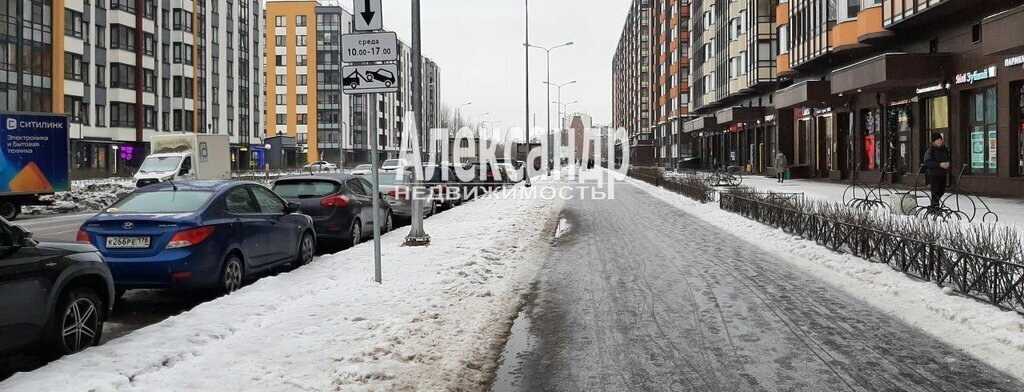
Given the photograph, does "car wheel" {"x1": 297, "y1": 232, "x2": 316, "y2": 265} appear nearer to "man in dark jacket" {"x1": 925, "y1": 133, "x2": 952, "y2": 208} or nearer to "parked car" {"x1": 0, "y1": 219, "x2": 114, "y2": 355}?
"parked car" {"x1": 0, "y1": 219, "x2": 114, "y2": 355}

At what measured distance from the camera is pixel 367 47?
850cm

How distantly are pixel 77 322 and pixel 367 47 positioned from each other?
406cm

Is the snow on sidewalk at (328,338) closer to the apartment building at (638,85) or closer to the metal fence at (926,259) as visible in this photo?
the metal fence at (926,259)

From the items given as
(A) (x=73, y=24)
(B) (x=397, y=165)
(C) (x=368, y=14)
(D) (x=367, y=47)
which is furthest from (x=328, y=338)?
(A) (x=73, y=24)

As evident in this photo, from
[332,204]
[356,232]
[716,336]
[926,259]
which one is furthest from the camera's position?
[356,232]

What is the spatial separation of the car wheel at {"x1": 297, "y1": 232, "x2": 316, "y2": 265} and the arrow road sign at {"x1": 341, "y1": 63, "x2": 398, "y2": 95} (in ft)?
10.1

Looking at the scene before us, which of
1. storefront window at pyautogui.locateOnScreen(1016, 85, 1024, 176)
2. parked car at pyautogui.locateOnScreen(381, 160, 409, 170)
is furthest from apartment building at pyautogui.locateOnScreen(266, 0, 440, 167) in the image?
storefront window at pyautogui.locateOnScreen(1016, 85, 1024, 176)

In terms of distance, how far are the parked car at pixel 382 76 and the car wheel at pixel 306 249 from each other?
321 cm

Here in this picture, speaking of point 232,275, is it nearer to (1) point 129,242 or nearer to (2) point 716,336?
(1) point 129,242

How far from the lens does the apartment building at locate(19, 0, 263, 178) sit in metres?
46.5

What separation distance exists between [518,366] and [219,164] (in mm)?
32051

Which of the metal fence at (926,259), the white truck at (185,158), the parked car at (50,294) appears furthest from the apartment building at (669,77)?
the parked car at (50,294)

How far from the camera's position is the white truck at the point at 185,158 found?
30.7 m

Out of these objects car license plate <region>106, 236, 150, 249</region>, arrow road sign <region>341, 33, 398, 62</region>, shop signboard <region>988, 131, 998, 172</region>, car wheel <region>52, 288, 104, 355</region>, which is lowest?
car wheel <region>52, 288, 104, 355</region>
